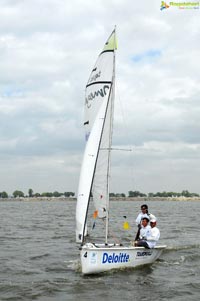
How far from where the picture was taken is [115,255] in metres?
14.7

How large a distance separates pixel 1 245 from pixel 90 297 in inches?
480

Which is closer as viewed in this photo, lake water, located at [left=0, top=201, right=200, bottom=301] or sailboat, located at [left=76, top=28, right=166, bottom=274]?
lake water, located at [left=0, top=201, right=200, bottom=301]

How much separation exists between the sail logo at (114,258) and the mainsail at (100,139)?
1404mm

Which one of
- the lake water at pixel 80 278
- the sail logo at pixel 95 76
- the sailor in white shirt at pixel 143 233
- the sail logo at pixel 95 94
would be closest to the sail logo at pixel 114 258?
the lake water at pixel 80 278

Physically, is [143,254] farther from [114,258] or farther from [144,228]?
[114,258]

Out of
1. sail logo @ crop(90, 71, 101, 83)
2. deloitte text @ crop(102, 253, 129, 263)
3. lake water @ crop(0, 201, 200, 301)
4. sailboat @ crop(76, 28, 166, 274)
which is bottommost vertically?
lake water @ crop(0, 201, 200, 301)

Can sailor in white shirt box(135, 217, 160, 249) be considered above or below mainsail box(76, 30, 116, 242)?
below

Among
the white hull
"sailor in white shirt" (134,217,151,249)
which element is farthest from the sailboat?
"sailor in white shirt" (134,217,151,249)

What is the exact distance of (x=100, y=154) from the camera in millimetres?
15453

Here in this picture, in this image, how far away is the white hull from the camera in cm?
1419

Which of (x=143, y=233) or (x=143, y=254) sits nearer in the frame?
(x=143, y=254)

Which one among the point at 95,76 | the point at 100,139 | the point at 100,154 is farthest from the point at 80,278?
the point at 95,76

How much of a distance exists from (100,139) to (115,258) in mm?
3938

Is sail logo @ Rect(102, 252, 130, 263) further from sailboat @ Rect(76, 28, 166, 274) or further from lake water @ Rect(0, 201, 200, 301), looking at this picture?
lake water @ Rect(0, 201, 200, 301)
